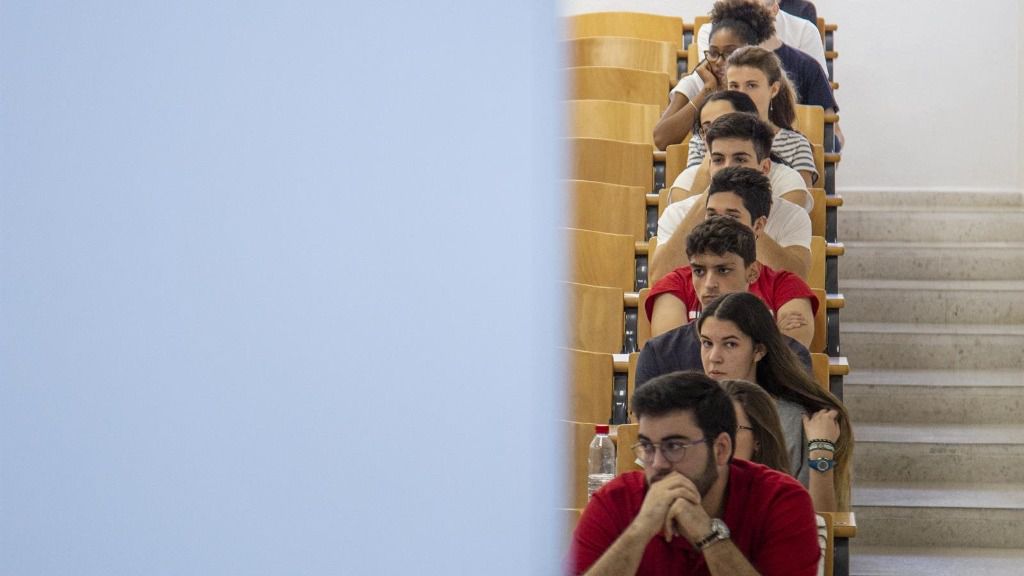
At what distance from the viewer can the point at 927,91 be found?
3877mm

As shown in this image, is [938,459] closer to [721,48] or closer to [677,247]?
[677,247]

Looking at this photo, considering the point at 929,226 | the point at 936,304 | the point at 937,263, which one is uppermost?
the point at 929,226

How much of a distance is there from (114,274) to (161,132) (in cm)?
2

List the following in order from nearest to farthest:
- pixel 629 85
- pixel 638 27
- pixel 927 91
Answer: pixel 629 85 < pixel 638 27 < pixel 927 91

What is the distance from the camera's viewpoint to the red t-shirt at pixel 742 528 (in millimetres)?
1241

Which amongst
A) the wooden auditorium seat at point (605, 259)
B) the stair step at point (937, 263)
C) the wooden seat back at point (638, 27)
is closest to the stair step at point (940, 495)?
the wooden auditorium seat at point (605, 259)

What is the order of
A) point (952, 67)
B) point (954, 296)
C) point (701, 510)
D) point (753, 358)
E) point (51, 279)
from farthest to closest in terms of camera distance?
point (952, 67), point (954, 296), point (753, 358), point (701, 510), point (51, 279)

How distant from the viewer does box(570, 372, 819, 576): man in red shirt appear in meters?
1.22

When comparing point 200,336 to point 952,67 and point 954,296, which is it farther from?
point 952,67

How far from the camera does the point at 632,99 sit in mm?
2992

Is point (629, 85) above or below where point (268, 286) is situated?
above

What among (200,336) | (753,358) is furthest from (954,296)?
(200,336)

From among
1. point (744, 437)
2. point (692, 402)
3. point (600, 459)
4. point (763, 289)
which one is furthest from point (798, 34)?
point (692, 402)

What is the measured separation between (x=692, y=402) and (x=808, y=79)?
1722mm
